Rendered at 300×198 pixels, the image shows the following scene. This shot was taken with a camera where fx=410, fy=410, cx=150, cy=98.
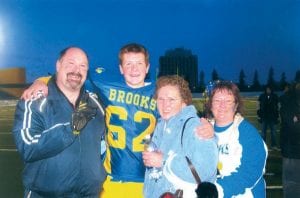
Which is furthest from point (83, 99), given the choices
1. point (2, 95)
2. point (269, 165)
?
point (2, 95)

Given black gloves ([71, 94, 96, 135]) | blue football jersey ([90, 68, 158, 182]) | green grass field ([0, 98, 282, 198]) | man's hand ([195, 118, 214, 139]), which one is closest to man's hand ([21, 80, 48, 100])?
black gloves ([71, 94, 96, 135])

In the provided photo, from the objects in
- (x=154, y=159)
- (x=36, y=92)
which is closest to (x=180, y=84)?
(x=154, y=159)

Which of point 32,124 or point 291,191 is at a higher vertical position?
point 32,124

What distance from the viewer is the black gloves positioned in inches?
119

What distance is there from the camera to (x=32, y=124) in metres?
3.14

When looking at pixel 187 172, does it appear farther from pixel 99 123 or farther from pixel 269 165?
pixel 269 165

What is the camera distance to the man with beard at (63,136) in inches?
120

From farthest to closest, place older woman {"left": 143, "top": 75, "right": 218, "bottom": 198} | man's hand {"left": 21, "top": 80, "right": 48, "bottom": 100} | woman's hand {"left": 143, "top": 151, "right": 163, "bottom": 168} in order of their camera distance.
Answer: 1. man's hand {"left": 21, "top": 80, "right": 48, "bottom": 100}
2. woman's hand {"left": 143, "top": 151, "right": 163, "bottom": 168}
3. older woman {"left": 143, "top": 75, "right": 218, "bottom": 198}

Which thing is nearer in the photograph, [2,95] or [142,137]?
[142,137]

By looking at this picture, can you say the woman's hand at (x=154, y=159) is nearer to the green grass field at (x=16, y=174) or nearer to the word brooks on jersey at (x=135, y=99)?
the word brooks on jersey at (x=135, y=99)

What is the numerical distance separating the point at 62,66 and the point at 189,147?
1.30 meters

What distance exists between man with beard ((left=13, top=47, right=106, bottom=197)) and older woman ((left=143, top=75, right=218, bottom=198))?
54 cm

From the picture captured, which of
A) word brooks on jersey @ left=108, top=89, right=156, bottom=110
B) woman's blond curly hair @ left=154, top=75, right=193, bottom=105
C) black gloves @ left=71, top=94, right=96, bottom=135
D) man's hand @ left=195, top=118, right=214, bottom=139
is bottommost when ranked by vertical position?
man's hand @ left=195, top=118, right=214, bottom=139

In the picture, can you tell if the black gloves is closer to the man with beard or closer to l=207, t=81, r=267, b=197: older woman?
the man with beard
